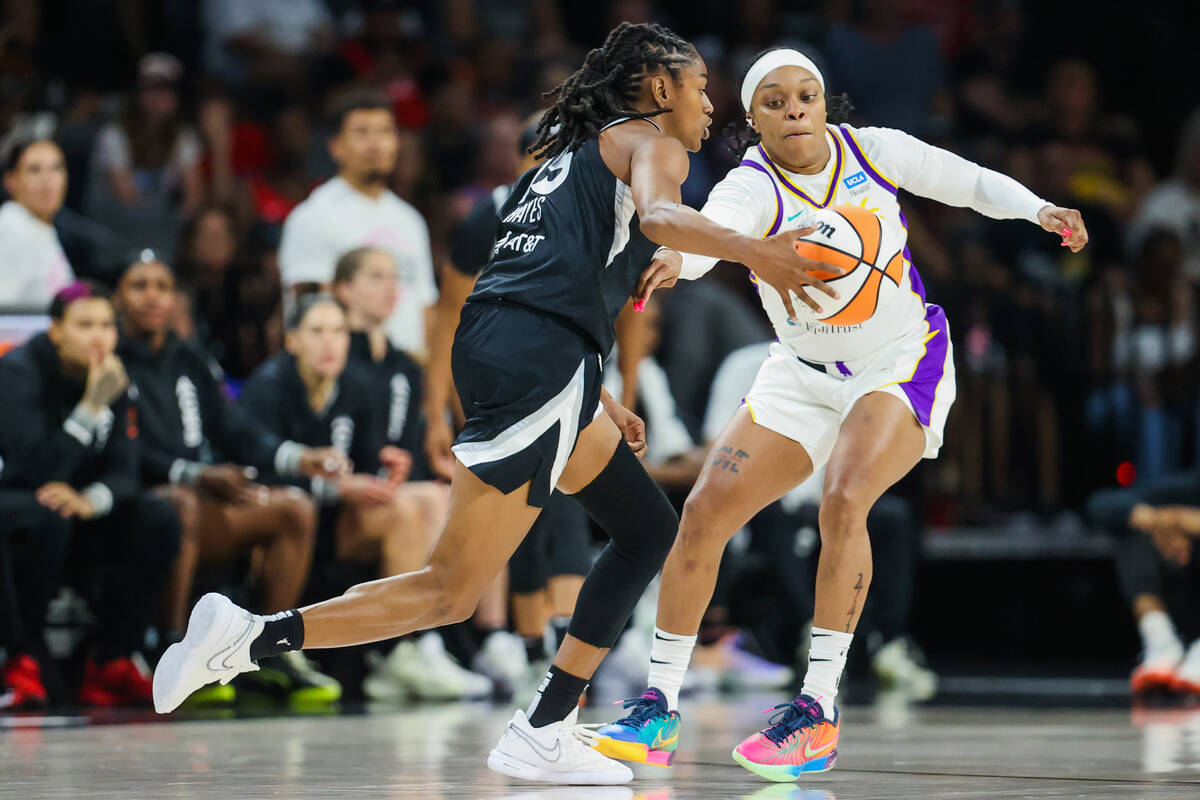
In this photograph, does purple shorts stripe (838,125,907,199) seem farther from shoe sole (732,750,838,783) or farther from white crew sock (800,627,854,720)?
shoe sole (732,750,838,783)

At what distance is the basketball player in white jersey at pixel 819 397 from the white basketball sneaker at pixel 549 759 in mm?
151

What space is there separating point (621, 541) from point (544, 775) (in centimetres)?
61

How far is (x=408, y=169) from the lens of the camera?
32.8ft

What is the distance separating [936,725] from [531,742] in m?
2.39

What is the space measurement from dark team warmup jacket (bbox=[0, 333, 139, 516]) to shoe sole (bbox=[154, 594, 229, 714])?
2878mm

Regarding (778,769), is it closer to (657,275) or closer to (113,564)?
(657,275)

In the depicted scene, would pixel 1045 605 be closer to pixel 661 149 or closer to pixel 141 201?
pixel 141 201

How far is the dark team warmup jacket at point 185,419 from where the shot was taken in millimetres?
7152

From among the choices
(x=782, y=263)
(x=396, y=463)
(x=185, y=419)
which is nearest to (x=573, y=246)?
(x=782, y=263)

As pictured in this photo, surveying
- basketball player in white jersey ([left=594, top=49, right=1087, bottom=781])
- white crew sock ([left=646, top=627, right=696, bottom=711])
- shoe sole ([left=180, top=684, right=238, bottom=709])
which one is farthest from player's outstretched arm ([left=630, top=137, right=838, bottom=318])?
shoe sole ([left=180, top=684, right=238, bottom=709])

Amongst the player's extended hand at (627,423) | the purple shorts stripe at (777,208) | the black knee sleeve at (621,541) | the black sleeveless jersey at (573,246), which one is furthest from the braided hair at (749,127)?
the black knee sleeve at (621,541)

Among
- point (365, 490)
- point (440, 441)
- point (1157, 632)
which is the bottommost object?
point (1157, 632)

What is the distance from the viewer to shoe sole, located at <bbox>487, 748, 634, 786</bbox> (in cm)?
402

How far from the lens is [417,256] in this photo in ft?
27.1
